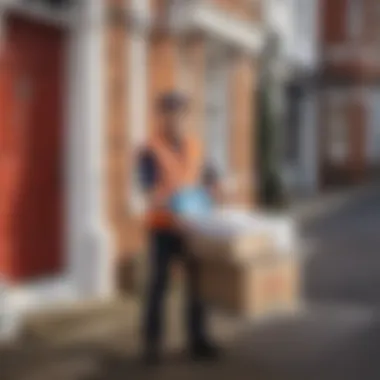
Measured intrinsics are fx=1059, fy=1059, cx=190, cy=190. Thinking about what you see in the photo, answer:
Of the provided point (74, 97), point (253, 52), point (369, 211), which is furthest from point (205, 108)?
point (369, 211)

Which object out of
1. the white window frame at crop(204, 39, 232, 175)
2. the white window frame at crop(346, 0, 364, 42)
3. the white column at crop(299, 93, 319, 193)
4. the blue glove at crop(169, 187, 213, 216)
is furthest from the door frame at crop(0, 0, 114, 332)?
the white window frame at crop(346, 0, 364, 42)

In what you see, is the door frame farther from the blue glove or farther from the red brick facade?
the blue glove

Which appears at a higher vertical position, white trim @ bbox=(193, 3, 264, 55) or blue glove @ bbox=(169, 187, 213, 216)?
white trim @ bbox=(193, 3, 264, 55)

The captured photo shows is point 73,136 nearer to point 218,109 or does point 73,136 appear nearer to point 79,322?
point 79,322

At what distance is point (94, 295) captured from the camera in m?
7.54

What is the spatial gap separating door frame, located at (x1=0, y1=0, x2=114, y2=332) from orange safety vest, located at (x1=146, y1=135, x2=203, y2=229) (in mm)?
2198

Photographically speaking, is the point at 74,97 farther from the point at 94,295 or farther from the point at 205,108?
the point at 205,108

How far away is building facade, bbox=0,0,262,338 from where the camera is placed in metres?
7.18

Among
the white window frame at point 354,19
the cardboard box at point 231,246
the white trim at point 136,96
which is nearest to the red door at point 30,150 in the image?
the white trim at point 136,96

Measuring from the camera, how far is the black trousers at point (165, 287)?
549cm

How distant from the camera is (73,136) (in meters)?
7.64

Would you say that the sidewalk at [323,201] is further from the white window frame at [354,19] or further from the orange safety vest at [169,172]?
the orange safety vest at [169,172]

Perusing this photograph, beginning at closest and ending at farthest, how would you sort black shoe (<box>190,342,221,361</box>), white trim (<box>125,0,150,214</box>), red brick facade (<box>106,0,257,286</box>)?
black shoe (<box>190,342,221,361</box>)
red brick facade (<box>106,0,257,286</box>)
white trim (<box>125,0,150,214</box>)

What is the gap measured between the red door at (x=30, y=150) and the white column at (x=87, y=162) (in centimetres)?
11
